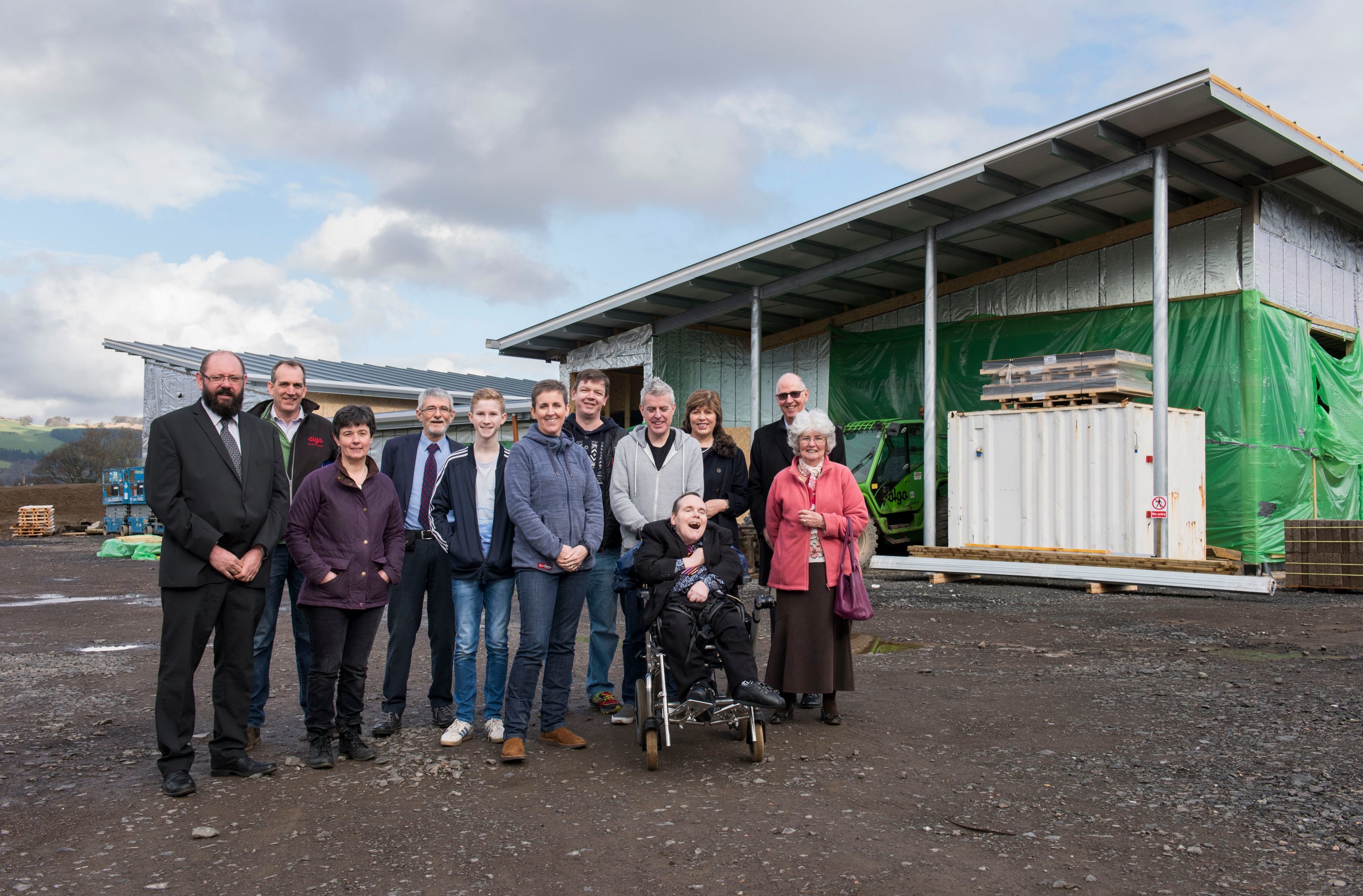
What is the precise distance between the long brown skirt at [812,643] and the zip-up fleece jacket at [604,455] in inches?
38.6

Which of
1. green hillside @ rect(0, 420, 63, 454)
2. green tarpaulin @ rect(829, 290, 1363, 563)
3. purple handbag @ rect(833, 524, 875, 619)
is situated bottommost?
purple handbag @ rect(833, 524, 875, 619)

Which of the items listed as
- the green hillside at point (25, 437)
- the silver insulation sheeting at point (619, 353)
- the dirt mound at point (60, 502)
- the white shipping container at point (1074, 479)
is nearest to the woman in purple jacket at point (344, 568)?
the white shipping container at point (1074, 479)

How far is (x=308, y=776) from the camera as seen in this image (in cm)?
452

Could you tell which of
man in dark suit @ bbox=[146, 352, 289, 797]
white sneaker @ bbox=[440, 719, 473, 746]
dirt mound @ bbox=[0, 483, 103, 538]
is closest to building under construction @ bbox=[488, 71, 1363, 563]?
white sneaker @ bbox=[440, 719, 473, 746]

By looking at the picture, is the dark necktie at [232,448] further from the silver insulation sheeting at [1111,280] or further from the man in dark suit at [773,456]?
the silver insulation sheeting at [1111,280]

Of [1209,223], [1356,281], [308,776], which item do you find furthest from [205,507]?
[1356,281]

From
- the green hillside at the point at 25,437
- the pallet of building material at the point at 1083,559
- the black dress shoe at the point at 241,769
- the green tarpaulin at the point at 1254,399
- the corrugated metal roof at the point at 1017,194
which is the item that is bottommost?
the black dress shoe at the point at 241,769

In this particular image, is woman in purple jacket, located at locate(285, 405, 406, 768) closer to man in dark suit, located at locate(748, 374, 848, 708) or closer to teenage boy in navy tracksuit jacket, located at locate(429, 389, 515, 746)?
teenage boy in navy tracksuit jacket, located at locate(429, 389, 515, 746)

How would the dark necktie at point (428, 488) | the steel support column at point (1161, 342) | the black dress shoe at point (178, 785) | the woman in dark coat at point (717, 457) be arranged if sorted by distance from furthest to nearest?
the steel support column at point (1161, 342), the woman in dark coat at point (717, 457), the dark necktie at point (428, 488), the black dress shoe at point (178, 785)

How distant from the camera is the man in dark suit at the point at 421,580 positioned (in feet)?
17.6

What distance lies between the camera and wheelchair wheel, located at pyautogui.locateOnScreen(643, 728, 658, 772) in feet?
14.9

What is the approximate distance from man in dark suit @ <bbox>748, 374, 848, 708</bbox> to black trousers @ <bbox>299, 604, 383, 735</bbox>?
2238 millimetres

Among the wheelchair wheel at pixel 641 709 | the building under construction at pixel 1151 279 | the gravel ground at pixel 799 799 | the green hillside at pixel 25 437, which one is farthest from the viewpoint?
the green hillside at pixel 25 437

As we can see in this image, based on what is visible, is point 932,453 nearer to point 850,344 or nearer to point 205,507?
point 850,344
